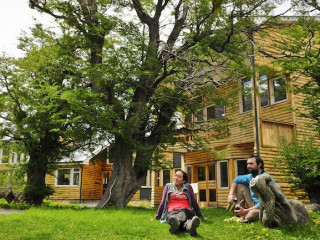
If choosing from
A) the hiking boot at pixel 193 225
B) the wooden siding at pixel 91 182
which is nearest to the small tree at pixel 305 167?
the hiking boot at pixel 193 225

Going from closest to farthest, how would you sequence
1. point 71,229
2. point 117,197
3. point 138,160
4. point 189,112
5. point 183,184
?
point 71,229, point 183,184, point 117,197, point 138,160, point 189,112

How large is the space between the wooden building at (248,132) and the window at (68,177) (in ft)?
31.9

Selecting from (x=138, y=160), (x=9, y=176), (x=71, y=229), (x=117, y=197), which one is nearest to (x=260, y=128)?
(x=138, y=160)

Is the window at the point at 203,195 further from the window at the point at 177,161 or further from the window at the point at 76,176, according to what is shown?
the window at the point at 76,176

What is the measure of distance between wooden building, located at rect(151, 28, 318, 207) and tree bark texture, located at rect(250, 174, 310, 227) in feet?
21.2

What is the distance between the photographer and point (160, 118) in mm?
14484

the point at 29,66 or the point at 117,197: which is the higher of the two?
the point at 29,66

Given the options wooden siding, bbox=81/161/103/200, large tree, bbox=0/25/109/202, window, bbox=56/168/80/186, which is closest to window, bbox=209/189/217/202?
large tree, bbox=0/25/109/202

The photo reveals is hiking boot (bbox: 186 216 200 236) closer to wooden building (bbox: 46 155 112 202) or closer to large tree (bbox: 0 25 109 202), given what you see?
large tree (bbox: 0 25 109 202)

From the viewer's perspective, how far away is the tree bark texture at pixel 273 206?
19.1ft

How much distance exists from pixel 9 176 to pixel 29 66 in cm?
933

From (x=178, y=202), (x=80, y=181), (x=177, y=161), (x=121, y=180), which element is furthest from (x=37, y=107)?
(x=80, y=181)

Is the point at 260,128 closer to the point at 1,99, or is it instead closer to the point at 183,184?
the point at 183,184

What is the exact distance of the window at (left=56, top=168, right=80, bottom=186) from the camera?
95.1ft
